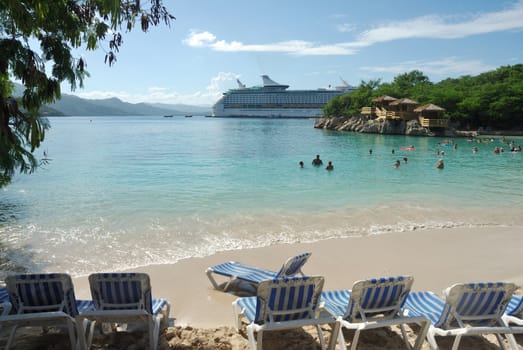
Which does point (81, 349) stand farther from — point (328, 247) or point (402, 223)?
point (402, 223)

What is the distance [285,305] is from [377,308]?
720 mm

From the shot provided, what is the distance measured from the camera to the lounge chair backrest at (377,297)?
3.03 m

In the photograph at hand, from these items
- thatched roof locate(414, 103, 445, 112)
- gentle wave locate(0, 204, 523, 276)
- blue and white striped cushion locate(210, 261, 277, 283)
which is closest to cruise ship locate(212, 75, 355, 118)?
thatched roof locate(414, 103, 445, 112)

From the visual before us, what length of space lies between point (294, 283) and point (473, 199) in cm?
1024

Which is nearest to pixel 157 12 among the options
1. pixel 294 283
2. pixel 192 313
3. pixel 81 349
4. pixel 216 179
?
pixel 294 283

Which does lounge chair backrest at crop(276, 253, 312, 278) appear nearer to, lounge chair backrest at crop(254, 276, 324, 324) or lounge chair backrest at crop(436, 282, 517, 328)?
lounge chair backrest at crop(254, 276, 324, 324)

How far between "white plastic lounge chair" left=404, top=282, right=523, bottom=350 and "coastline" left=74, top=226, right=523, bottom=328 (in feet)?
6.33

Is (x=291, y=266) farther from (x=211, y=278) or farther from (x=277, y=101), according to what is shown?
(x=277, y=101)

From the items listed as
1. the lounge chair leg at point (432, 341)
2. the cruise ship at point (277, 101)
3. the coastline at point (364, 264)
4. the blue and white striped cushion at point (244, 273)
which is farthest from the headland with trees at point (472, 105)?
the cruise ship at point (277, 101)

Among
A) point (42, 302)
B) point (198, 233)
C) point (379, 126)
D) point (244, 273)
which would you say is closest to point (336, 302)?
point (244, 273)

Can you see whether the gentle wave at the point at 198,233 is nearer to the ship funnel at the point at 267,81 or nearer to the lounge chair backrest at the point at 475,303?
the lounge chair backrest at the point at 475,303

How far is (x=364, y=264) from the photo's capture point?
5969 mm

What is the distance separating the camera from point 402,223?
8.70 metres

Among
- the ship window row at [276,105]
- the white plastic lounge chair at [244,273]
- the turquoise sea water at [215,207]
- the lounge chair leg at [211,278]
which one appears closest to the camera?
the white plastic lounge chair at [244,273]
